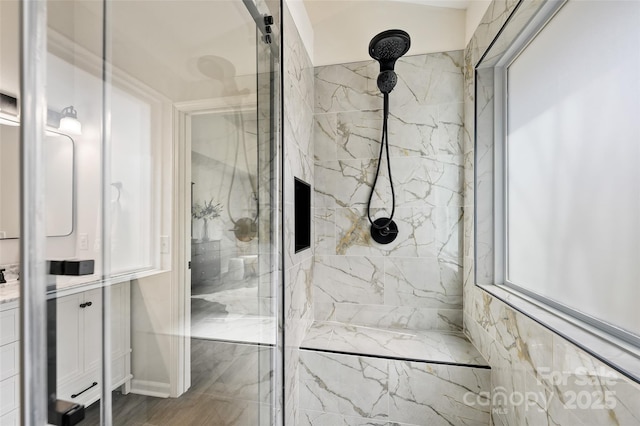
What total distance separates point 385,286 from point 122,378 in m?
1.49

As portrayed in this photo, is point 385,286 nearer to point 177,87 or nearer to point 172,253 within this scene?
point 172,253

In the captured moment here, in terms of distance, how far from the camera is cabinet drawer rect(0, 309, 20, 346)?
0.40 metres

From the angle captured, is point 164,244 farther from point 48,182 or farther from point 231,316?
point 231,316

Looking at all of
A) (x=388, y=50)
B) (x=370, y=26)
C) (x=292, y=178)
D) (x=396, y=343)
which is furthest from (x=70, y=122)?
(x=370, y=26)

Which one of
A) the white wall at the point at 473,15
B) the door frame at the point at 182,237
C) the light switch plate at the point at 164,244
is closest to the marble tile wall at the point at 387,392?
the door frame at the point at 182,237

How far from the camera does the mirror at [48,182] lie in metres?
0.39

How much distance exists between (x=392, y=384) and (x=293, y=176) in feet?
3.74

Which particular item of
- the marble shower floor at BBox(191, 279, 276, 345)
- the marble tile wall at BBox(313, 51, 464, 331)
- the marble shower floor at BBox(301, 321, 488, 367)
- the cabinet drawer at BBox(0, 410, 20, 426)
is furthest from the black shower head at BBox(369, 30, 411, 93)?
the cabinet drawer at BBox(0, 410, 20, 426)

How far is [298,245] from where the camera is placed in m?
1.48

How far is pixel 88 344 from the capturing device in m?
0.45

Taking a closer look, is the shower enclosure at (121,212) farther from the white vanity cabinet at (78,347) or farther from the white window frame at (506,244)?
the white window frame at (506,244)

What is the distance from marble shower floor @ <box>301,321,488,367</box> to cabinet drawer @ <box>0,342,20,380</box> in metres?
1.21

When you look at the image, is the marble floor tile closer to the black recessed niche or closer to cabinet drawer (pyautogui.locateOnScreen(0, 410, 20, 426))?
the black recessed niche

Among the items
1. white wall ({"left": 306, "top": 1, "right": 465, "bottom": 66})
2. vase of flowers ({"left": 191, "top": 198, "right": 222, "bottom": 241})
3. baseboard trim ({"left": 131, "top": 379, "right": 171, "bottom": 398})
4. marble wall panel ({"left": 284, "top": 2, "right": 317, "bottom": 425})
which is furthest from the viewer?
white wall ({"left": 306, "top": 1, "right": 465, "bottom": 66})
